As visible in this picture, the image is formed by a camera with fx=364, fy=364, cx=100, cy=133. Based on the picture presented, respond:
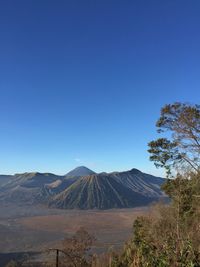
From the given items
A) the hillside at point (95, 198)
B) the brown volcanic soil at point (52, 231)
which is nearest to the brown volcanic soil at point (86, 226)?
the brown volcanic soil at point (52, 231)

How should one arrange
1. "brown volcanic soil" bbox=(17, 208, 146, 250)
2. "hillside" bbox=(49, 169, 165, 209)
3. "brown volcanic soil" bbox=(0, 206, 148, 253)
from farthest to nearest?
1. "hillside" bbox=(49, 169, 165, 209)
2. "brown volcanic soil" bbox=(17, 208, 146, 250)
3. "brown volcanic soil" bbox=(0, 206, 148, 253)

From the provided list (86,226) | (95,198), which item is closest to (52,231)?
(86,226)

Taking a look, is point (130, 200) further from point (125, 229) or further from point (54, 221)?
point (125, 229)

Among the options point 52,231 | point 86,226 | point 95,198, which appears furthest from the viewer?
point 95,198

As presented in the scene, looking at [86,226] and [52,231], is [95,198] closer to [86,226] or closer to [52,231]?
[86,226]

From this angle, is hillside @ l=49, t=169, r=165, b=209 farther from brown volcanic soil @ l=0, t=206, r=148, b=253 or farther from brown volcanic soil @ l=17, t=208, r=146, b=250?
brown volcanic soil @ l=17, t=208, r=146, b=250

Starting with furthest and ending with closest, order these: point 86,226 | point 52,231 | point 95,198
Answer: point 95,198
point 86,226
point 52,231

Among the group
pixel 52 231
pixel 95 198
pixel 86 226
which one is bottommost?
pixel 52 231

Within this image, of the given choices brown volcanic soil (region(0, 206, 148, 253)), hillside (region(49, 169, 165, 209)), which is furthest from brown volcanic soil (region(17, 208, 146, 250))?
hillside (region(49, 169, 165, 209))

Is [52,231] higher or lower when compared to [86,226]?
lower

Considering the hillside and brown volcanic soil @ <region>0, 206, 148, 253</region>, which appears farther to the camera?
the hillside

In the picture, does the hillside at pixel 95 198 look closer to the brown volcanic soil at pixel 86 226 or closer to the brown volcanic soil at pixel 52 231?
the brown volcanic soil at pixel 52 231
